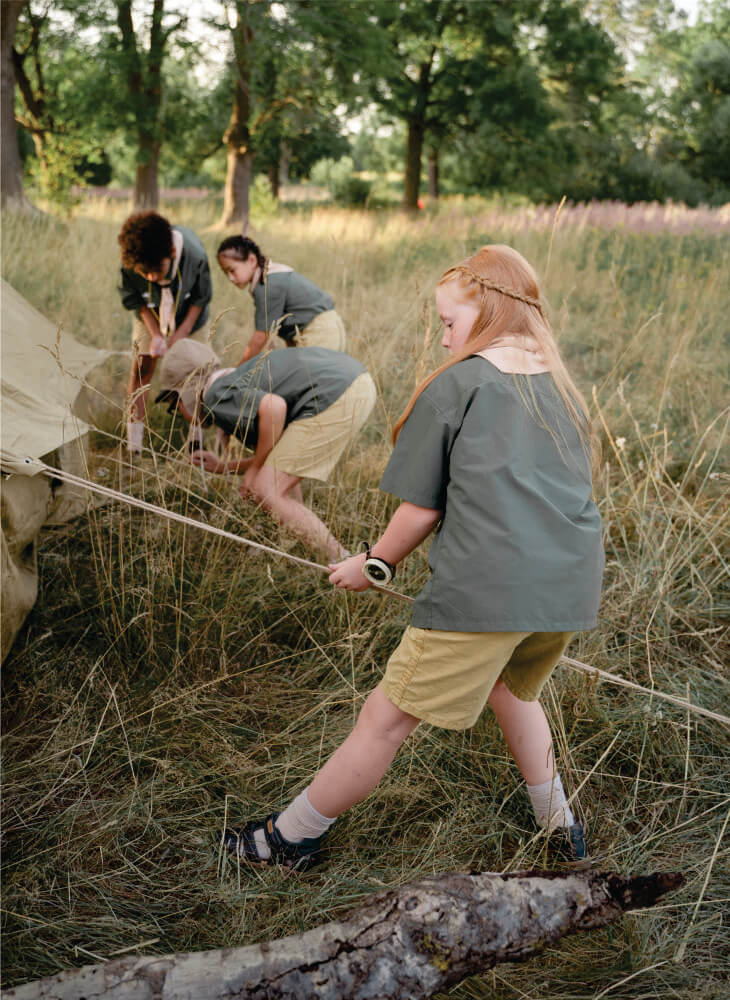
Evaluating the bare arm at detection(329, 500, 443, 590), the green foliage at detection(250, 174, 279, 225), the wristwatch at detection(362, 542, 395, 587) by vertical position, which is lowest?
the wristwatch at detection(362, 542, 395, 587)

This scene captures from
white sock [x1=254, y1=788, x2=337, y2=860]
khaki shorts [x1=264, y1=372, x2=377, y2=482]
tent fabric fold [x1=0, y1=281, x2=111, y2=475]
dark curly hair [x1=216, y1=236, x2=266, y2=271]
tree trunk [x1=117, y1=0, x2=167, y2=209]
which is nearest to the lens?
white sock [x1=254, y1=788, x2=337, y2=860]

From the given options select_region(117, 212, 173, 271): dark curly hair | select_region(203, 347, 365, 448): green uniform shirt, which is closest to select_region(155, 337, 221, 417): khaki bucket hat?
select_region(203, 347, 365, 448): green uniform shirt

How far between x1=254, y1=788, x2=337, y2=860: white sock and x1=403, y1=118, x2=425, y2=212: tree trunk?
18.6 metres

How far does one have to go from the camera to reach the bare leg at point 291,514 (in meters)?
2.74

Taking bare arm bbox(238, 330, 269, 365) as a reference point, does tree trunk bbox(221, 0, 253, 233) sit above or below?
above

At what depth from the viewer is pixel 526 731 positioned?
5.76 ft

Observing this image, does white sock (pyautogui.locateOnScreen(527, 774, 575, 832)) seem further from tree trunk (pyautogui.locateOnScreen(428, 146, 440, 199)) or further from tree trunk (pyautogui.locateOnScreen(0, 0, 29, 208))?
tree trunk (pyautogui.locateOnScreen(428, 146, 440, 199))

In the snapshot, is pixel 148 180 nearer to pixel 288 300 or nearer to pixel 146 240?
pixel 146 240

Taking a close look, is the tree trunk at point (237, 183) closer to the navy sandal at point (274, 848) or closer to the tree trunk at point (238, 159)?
the tree trunk at point (238, 159)

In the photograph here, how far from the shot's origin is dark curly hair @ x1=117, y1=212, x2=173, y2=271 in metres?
3.65

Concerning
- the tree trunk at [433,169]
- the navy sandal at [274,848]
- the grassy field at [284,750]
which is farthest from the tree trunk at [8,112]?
the tree trunk at [433,169]

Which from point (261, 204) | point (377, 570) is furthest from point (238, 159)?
point (377, 570)

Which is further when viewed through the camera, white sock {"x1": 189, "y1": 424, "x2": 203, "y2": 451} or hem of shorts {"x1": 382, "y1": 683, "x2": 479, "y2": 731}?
white sock {"x1": 189, "y1": 424, "x2": 203, "y2": 451}

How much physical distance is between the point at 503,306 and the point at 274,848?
4.26ft
